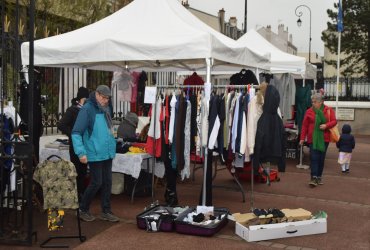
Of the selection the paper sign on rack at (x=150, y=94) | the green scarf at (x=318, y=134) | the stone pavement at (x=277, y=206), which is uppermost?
the paper sign on rack at (x=150, y=94)

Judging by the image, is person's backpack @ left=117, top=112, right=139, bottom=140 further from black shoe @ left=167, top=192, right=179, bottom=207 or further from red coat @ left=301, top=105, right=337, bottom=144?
red coat @ left=301, top=105, right=337, bottom=144

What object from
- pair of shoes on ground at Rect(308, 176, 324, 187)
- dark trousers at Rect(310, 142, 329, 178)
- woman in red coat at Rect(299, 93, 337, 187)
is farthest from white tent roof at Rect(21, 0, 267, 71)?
pair of shoes on ground at Rect(308, 176, 324, 187)

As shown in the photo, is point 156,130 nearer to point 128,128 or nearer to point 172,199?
point 172,199

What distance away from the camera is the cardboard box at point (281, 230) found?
5.76 metres

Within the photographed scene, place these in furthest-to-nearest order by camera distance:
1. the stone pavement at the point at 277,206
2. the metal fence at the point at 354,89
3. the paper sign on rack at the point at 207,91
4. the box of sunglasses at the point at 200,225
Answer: the metal fence at the point at 354,89 < the paper sign on rack at the point at 207,91 < the box of sunglasses at the point at 200,225 < the stone pavement at the point at 277,206

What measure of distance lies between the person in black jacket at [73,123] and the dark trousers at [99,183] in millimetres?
825

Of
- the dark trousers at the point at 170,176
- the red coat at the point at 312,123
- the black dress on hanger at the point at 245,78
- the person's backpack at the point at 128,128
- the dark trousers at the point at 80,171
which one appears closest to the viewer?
the dark trousers at the point at 80,171

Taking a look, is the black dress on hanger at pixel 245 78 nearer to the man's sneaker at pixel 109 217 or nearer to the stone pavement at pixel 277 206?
the stone pavement at pixel 277 206

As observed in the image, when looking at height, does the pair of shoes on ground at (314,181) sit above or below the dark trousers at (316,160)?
below

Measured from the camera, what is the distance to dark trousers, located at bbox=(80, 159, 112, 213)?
633 centimetres

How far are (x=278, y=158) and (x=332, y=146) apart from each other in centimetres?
1036

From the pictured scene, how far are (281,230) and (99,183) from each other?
7.87 feet

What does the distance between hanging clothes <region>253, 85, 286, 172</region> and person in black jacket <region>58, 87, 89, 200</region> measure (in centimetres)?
260

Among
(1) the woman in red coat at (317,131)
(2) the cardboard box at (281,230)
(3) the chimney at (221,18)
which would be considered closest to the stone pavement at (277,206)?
(2) the cardboard box at (281,230)
